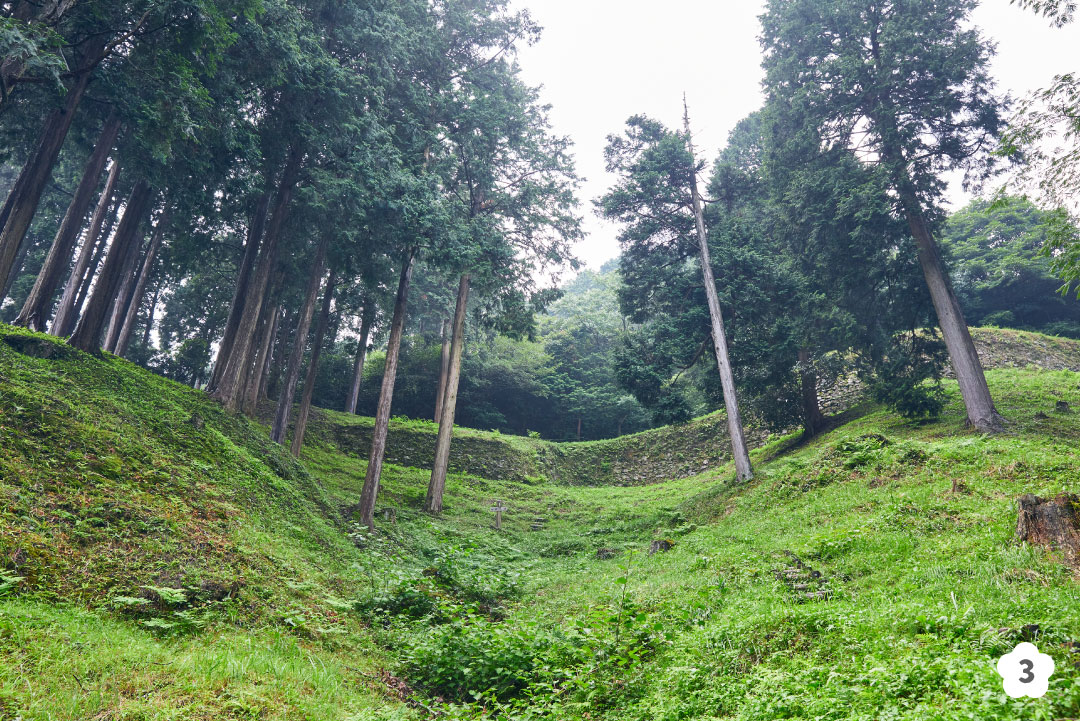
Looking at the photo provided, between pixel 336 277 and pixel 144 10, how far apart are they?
9.89 metres

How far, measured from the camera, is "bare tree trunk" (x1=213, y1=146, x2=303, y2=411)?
1228 cm

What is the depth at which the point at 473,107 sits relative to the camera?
48.9ft

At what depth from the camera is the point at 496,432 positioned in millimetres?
25188

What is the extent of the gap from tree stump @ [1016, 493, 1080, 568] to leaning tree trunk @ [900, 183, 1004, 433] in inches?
309

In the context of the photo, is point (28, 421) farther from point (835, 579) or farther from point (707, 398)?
point (707, 398)

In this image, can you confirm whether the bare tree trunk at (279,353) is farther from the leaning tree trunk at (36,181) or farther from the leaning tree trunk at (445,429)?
the leaning tree trunk at (36,181)

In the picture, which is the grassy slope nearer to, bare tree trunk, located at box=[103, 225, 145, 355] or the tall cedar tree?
the tall cedar tree

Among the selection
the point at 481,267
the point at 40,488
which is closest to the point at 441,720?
the point at 40,488

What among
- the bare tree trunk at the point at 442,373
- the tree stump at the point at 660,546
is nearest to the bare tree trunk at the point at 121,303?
the bare tree trunk at the point at 442,373

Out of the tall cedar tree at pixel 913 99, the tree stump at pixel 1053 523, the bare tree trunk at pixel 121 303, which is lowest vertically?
the tree stump at pixel 1053 523

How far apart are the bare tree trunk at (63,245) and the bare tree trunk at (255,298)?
3620mm

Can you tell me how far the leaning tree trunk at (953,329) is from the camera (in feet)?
40.0

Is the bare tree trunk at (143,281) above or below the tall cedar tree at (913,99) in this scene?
below

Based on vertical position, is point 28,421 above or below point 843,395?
below
